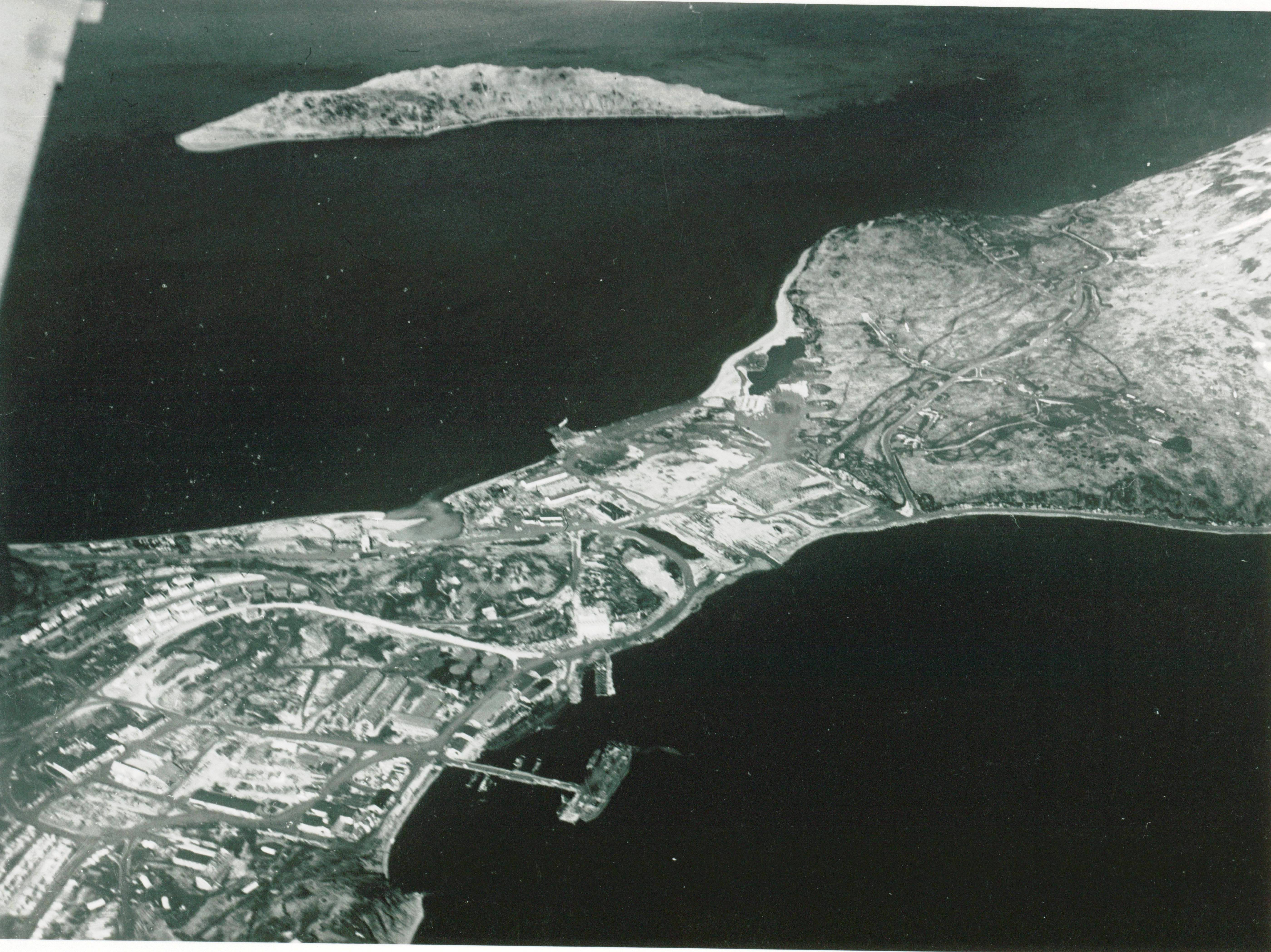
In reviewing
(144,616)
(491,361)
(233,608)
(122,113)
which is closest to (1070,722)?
(491,361)

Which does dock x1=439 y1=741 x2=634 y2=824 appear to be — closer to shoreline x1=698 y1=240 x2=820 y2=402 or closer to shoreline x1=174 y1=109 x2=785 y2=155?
shoreline x1=698 y1=240 x2=820 y2=402

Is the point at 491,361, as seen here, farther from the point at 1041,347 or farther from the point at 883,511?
the point at 1041,347

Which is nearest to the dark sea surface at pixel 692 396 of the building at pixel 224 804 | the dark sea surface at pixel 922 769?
the dark sea surface at pixel 922 769

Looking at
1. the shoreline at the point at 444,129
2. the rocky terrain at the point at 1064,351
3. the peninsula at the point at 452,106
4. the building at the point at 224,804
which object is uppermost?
the peninsula at the point at 452,106

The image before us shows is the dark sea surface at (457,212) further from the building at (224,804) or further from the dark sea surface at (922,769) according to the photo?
the dark sea surface at (922,769)

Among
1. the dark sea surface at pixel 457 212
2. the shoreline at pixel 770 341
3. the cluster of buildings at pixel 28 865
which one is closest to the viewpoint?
the cluster of buildings at pixel 28 865

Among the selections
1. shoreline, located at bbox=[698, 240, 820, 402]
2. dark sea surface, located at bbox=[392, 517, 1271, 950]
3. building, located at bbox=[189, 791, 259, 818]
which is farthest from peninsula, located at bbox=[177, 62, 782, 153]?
building, located at bbox=[189, 791, 259, 818]

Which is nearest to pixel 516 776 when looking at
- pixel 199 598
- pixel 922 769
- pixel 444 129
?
pixel 199 598
